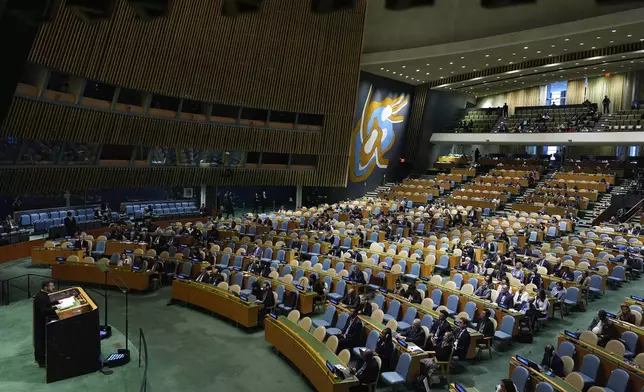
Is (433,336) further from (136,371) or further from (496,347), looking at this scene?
(136,371)

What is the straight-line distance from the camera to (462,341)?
26.3 ft

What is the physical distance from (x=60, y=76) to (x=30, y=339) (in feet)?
32.4

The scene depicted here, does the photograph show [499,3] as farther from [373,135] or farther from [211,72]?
[373,135]

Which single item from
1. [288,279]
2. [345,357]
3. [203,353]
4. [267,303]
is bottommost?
[203,353]

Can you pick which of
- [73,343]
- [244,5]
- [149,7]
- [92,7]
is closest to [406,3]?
[244,5]

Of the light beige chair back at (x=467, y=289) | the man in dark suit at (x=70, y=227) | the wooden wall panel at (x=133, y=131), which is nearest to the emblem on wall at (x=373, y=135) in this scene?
the wooden wall panel at (x=133, y=131)

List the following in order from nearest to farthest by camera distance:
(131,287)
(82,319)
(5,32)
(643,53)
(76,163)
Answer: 1. (5,32)
2. (82,319)
3. (131,287)
4. (76,163)
5. (643,53)

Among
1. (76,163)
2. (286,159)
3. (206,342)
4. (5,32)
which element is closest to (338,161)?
(286,159)

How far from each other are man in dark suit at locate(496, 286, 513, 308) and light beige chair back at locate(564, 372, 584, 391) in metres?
3.03

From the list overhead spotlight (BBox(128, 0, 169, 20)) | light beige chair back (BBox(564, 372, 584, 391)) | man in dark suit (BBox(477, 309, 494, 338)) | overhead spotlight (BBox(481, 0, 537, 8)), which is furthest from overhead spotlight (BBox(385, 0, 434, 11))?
light beige chair back (BBox(564, 372, 584, 391))

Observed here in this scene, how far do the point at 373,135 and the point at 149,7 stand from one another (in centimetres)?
2413

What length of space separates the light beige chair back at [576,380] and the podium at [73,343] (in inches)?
276

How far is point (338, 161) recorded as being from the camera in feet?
82.4

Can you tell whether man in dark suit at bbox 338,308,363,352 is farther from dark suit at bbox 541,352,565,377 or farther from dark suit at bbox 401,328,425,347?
dark suit at bbox 541,352,565,377
